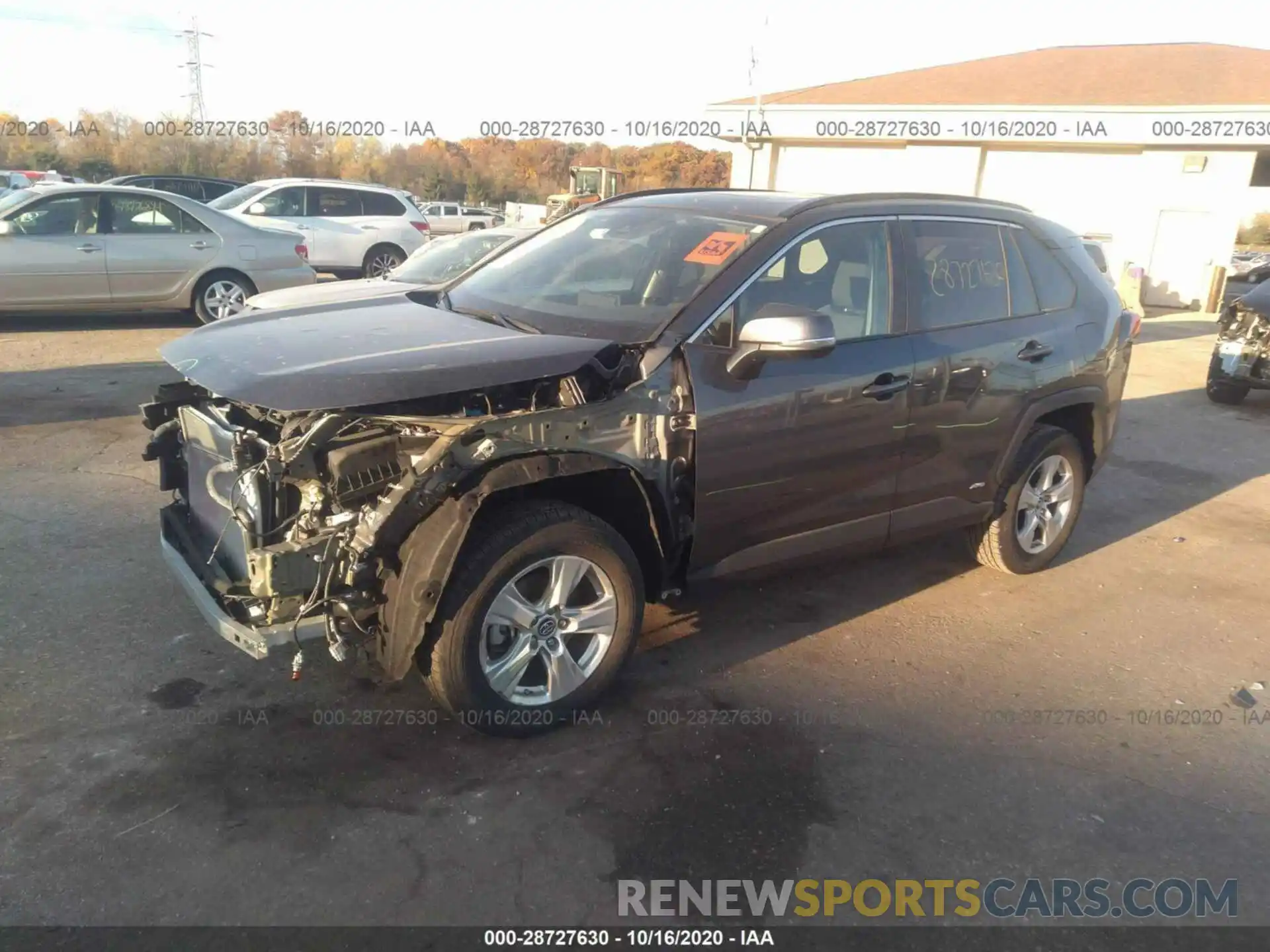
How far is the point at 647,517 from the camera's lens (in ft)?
11.8

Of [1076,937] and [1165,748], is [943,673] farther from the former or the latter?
[1076,937]

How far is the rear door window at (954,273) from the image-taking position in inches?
170

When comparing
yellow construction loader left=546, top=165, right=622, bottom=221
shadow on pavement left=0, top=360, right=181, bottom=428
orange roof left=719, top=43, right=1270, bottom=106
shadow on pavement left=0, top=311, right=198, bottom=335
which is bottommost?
shadow on pavement left=0, top=360, right=181, bottom=428

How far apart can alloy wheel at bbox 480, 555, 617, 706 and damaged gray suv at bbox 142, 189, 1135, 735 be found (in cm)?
1

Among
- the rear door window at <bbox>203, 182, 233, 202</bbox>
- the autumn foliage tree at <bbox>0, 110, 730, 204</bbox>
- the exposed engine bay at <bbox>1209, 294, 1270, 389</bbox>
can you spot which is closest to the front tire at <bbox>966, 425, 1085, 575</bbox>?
the exposed engine bay at <bbox>1209, 294, 1270, 389</bbox>

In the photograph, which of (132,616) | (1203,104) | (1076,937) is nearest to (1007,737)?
(1076,937)

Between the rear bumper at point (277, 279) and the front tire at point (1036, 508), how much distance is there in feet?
29.2

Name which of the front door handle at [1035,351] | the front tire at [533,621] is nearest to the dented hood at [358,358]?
the front tire at [533,621]

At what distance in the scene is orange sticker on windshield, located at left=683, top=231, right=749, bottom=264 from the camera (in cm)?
389

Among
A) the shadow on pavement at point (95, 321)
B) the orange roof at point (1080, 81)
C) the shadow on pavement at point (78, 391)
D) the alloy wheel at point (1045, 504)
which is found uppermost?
the orange roof at point (1080, 81)

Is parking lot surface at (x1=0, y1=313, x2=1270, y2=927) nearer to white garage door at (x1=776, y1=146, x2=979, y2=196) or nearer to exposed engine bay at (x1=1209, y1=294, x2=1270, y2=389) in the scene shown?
exposed engine bay at (x1=1209, y1=294, x2=1270, y2=389)

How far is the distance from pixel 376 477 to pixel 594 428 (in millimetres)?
775

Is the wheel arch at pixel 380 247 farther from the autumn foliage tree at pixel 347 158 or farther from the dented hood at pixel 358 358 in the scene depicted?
the autumn foliage tree at pixel 347 158

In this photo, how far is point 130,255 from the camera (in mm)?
10703
